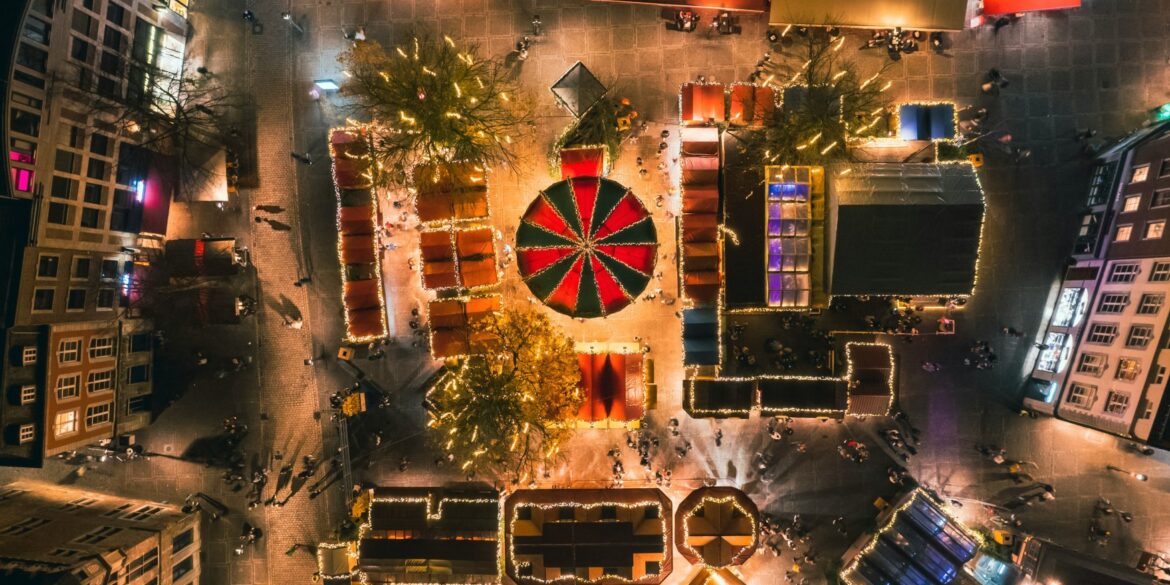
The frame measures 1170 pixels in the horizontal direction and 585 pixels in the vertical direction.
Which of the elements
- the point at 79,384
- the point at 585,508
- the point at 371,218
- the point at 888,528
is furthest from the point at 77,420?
the point at 888,528

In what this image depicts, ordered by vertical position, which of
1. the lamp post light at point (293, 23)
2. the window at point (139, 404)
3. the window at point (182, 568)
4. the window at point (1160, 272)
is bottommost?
the window at point (182, 568)

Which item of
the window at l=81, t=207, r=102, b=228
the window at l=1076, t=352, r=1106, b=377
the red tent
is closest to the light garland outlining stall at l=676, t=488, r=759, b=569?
the red tent

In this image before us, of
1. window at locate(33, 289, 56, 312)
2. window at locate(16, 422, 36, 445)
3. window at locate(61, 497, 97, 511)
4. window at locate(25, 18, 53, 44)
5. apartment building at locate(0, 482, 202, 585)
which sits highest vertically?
window at locate(25, 18, 53, 44)

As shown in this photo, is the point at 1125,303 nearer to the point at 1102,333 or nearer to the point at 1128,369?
the point at 1102,333

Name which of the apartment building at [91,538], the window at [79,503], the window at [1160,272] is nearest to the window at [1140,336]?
the window at [1160,272]

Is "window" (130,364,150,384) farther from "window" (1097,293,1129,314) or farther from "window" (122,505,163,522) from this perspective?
"window" (1097,293,1129,314)

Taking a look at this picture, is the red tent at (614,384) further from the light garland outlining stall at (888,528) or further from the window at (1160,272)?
the window at (1160,272)

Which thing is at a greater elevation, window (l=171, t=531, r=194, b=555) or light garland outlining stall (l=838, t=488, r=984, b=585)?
light garland outlining stall (l=838, t=488, r=984, b=585)
